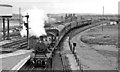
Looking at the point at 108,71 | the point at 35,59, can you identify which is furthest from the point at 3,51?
the point at 108,71

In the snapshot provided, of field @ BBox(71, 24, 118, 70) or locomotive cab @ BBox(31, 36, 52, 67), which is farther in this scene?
field @ BBox(71, 24, 118, 70)

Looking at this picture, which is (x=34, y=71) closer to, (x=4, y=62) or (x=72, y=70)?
(x=72, y=70)

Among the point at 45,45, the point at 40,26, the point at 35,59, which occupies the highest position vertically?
the point at 40,26

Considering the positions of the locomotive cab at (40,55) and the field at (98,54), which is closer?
the locomotive cab at (40,55)

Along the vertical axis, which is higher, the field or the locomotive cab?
the locomotive cab

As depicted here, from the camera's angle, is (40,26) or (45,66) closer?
(45,66)

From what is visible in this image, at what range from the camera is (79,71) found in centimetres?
2094

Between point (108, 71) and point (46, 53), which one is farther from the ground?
point (46, 53)

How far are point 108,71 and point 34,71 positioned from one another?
387 inches

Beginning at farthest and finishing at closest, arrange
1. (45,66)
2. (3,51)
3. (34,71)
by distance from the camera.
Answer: (3,51)
(45,66)
(34,71)

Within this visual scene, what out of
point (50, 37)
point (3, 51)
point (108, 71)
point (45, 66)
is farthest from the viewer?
point (3, 51)

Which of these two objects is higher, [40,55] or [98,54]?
[40,55]

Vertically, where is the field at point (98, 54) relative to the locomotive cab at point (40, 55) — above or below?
below

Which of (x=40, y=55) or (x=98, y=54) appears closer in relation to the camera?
(x=40, y=55)
